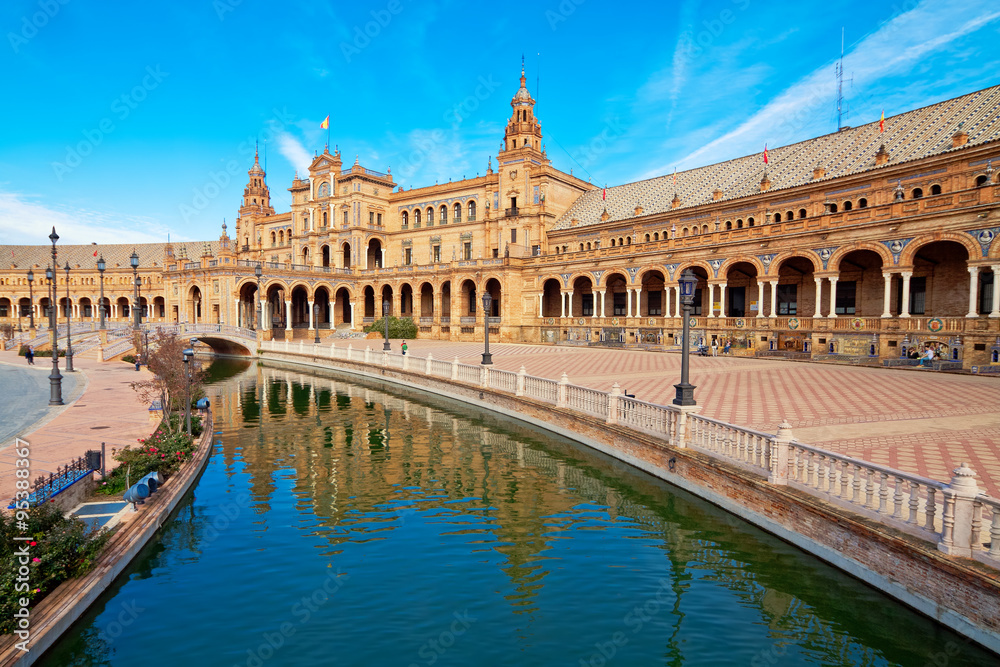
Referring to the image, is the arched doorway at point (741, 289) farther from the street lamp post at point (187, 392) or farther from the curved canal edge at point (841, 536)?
the street lamp post at point (187, 392)

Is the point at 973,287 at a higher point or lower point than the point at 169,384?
higher

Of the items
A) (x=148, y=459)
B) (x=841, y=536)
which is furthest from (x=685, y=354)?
Answer: (x=148, y=459)

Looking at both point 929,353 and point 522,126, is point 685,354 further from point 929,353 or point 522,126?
point 522,126

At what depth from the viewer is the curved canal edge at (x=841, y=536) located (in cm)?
536

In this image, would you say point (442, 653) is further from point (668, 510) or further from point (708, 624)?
point (668, 510)

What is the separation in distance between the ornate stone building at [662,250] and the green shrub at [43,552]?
26.9m

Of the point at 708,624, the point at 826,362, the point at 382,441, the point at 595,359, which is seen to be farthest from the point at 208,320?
the point at 708,624
